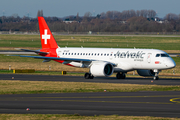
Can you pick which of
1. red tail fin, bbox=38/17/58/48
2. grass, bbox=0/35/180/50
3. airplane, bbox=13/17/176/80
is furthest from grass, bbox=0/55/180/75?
grass, bbox=0/35/180/50

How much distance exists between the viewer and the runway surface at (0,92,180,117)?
2172cm

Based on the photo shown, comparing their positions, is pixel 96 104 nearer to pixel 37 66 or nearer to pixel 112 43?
pixel 37 66

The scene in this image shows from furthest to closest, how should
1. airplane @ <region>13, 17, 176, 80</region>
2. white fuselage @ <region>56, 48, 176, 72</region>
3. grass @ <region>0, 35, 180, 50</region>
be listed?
grass @ <region>0, 35, 180, 50</region>
airplane @ <region>13, 17, 176, 80</region>
white fuselage @ <region>56, 48, 176, 72</region>

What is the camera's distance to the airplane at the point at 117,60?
45406mm

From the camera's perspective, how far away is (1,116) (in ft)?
65.1

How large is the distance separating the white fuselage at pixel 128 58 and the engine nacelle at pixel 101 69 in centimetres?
89

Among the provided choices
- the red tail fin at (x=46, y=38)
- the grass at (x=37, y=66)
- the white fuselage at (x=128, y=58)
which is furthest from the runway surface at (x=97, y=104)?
the grass at (x=37, y=66)

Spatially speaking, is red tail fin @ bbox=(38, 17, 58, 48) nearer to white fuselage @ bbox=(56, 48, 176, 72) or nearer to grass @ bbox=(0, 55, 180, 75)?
white fuselage @ bbox=(56, 48, 176, 72)

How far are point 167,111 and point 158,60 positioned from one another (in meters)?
23.8

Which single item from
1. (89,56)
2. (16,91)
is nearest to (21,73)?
(89,56)

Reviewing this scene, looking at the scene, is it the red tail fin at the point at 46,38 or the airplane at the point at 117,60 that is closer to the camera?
the airplane at the point at 117,60

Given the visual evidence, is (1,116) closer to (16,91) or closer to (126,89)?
(16,91)

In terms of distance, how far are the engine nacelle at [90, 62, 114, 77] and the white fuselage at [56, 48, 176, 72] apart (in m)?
0.89

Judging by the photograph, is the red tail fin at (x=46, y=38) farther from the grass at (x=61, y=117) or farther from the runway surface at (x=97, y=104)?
the grass at (x=61, y=117)
